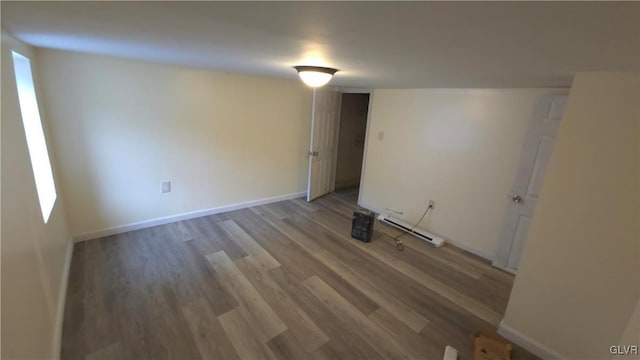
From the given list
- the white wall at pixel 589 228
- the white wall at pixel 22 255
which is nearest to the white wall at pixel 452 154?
the white wall at pixel 589 228

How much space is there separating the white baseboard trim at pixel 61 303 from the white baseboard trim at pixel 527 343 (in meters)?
3.02

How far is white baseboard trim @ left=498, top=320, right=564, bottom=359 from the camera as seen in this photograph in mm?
1902

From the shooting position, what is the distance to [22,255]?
1235 mm

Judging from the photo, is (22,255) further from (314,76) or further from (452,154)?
(452,154)

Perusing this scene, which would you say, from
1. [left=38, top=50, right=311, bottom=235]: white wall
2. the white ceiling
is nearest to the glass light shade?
the white ceiling

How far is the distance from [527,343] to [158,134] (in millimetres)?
3983

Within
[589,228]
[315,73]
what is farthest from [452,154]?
[315,73]

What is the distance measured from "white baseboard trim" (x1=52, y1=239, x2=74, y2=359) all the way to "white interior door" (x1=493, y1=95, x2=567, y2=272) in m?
3.83

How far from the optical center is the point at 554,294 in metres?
1.86

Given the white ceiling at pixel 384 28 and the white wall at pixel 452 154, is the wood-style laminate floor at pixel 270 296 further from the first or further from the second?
the white ceiling at pixel 384 28

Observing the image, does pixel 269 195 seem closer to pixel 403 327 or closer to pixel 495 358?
pixel 403 327

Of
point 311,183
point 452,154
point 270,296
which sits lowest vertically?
point 270,296

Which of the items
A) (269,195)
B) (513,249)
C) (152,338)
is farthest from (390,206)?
(152,338)

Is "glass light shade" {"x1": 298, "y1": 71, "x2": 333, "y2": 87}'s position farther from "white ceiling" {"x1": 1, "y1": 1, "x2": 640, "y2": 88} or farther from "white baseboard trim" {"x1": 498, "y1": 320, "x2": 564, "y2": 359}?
"white baseboard trim" {"x1": 498, "y1": 320, "x2": 564, "y2": 359}
